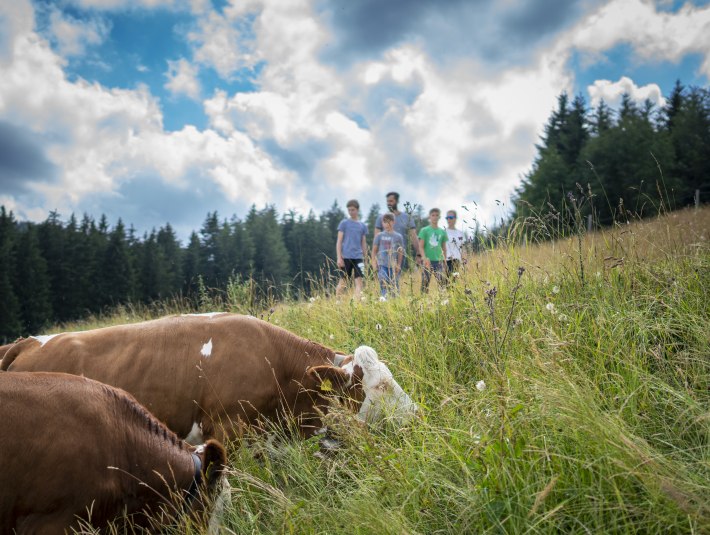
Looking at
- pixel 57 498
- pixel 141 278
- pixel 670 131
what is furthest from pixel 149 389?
pixel 670 131

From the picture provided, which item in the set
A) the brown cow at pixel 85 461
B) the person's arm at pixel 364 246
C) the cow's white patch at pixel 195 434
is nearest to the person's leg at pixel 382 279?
the person's arm at pixel 364 246

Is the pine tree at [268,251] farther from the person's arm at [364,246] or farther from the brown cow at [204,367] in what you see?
the brown cow at [204,367]

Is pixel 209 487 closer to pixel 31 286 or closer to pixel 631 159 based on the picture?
pixel 631 159

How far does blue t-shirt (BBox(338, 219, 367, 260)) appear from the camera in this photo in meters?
10.5

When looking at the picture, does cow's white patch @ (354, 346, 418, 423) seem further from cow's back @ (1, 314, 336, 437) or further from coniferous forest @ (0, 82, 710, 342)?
coniferous forest @ (0, 82, 710, 342)

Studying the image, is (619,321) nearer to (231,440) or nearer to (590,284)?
(590,284)

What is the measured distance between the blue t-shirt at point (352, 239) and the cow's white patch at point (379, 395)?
6598mm

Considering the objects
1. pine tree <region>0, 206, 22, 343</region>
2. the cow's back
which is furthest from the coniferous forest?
the cow's back

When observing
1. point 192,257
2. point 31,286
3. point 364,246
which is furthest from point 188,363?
point 192,257

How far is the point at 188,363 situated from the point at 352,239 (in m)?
6.82

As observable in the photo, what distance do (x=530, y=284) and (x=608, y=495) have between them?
305 cm

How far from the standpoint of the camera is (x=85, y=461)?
255cm

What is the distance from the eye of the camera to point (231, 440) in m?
3.77

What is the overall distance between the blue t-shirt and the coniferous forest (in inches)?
615
